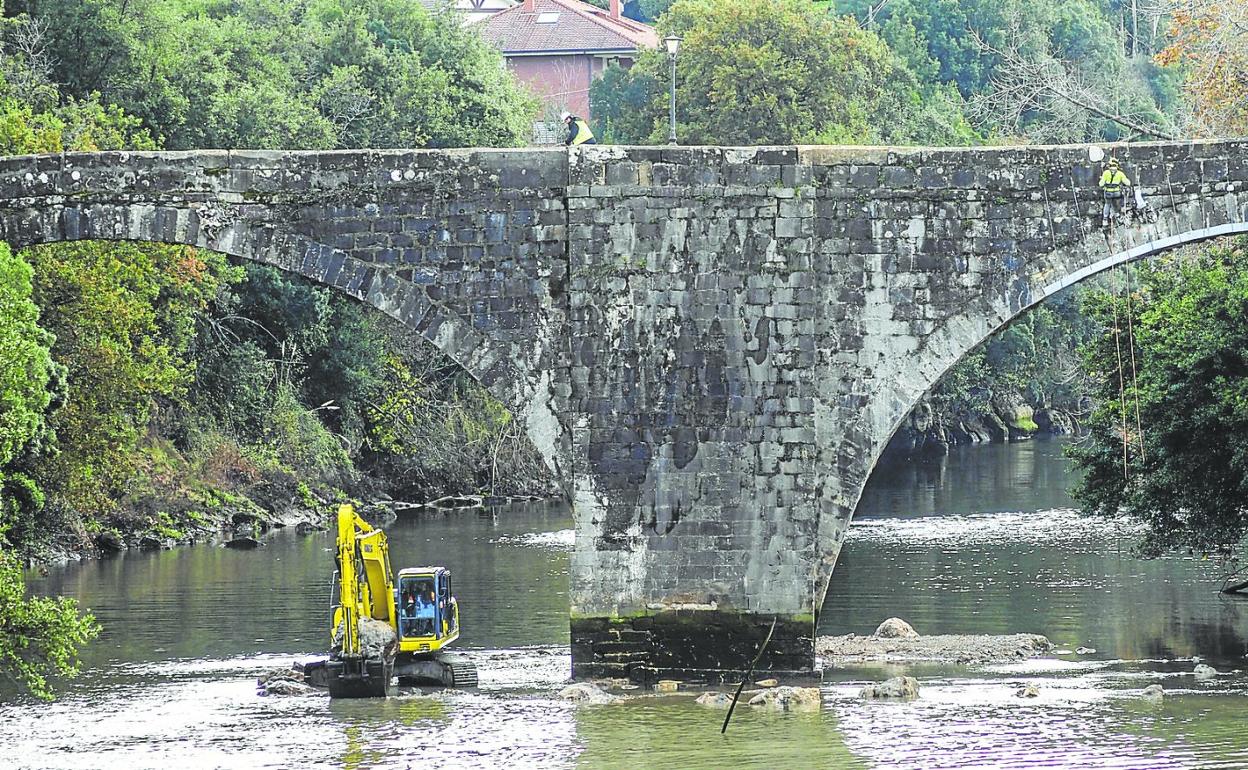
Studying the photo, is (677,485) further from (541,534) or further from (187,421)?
(187,421)

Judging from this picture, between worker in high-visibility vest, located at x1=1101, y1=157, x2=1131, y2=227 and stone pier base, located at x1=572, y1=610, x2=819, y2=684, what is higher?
worker in high-visibility vest, located at x1=1101, y1=157, x2=1131, y2=227

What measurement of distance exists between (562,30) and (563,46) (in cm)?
108

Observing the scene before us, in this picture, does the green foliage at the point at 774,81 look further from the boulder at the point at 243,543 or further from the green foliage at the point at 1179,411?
the green foliage at the point at 1179,411

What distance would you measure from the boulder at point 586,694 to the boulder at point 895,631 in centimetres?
465

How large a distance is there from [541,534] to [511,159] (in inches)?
603

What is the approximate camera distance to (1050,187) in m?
18.7

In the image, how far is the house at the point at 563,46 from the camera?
65.2 meters

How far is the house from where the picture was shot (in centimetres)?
6519

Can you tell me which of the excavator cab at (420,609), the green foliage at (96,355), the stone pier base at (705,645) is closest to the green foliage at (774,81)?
the green foliage at (96,355)

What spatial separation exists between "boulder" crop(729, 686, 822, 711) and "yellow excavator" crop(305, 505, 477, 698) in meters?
3.26

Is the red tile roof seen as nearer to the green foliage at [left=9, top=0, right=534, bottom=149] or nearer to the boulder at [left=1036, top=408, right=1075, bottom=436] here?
the boulder at [left=1036, top=408, right=1075, bottom=436]

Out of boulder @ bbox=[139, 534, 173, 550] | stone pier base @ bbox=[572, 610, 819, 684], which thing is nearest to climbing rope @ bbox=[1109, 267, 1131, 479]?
stone pier base @ bbox=[572, 610, 819, 684]

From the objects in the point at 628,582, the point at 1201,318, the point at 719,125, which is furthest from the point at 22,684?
the point at 719,125

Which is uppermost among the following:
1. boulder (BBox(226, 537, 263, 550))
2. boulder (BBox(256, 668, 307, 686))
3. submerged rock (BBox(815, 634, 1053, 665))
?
boulder (BBox(226, 537, 263, 550))
